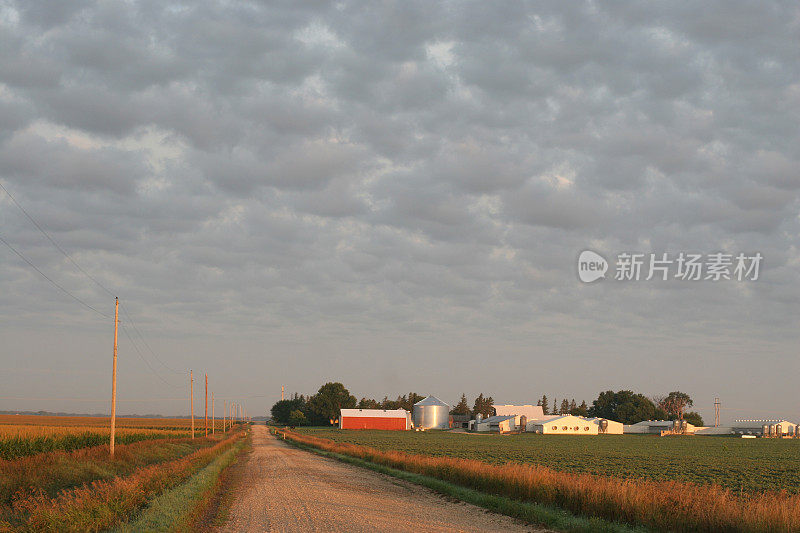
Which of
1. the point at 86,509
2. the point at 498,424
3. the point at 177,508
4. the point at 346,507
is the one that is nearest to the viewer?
the point at 86,509

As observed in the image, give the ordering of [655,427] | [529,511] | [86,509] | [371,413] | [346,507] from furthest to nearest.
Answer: [655,427] → [371,413] → [346,507] → [529,511] → [86,509]

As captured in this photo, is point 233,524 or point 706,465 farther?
point 706,465

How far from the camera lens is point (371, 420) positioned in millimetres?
150750

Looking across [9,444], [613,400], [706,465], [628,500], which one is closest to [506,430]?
[613,400]

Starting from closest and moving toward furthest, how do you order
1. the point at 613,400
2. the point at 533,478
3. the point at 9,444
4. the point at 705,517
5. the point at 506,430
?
the point at 705,517
the point at 533,478
the point at 9,444
the point at 506,430
the point at 613,400

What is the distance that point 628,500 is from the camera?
17766 mm

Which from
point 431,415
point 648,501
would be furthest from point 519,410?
point 648,501

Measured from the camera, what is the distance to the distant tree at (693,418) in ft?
603

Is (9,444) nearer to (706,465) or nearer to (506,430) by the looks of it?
(706,465)

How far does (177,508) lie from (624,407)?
174 meters

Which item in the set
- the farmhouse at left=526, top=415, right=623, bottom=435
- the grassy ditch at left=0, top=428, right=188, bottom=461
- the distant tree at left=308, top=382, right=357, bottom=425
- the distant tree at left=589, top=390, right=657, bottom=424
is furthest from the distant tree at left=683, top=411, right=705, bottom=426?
the grassy ditch at left=0, top=428, right=188, bottom=461

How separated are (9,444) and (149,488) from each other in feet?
56.7

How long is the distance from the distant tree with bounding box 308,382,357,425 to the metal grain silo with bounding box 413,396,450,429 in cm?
2274

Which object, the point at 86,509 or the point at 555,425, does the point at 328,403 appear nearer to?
the point at 555,425
